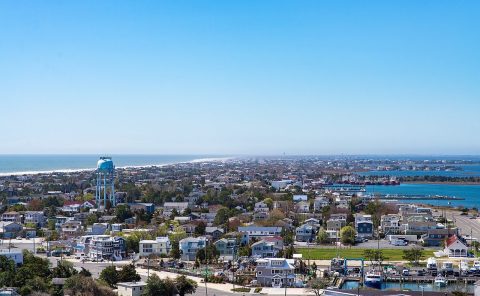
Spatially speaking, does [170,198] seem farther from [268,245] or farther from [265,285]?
[265,285]

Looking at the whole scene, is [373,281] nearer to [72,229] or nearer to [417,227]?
[417,227]

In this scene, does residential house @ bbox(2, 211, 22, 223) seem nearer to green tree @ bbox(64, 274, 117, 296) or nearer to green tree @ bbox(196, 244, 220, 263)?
green tree @ bbox(196, 244, 220, 263)

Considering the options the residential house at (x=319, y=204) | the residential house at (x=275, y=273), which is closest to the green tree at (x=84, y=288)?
the residential house at (x=275, y=273)

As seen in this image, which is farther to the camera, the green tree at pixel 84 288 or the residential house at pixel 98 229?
the residential house at pixel 98 229

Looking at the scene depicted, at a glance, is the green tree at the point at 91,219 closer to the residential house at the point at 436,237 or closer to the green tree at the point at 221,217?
the green tree at the point at 221,217

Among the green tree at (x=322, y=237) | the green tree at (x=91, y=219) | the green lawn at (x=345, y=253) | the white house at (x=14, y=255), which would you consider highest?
the white house at (x=14, y=255)

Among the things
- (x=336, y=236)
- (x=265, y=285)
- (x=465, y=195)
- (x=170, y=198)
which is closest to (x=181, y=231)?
(x=336, y=236)

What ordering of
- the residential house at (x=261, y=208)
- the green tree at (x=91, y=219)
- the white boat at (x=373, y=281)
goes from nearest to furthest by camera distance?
the white boat at (x=373, y=281) < the green tree at (x=91, y=219) < the residential house at (x=261, y=208)
